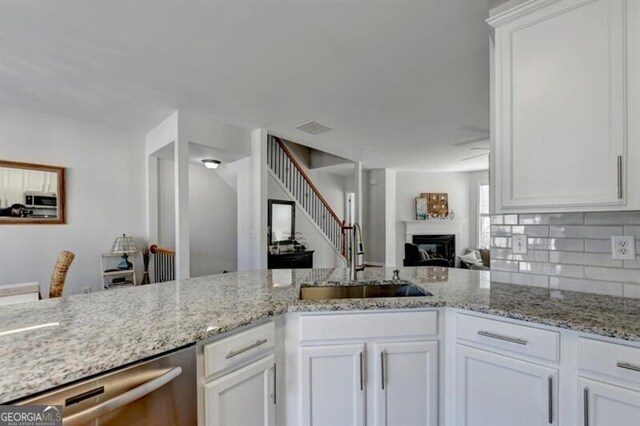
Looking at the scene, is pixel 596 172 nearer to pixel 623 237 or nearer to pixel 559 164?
pixel 559 164

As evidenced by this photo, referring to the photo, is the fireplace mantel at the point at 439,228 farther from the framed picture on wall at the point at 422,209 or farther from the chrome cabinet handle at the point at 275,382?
the chrome cabinet handle at the point at 275,382

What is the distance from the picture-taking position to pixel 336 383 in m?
1.42

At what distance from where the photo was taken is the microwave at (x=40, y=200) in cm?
359

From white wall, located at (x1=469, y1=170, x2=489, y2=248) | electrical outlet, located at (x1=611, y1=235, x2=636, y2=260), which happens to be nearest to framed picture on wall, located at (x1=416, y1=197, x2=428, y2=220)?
white wall, located at (x1=469, y1=170, x2=489, y2=248)

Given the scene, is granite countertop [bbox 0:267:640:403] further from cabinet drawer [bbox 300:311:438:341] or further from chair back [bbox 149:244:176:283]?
chair back [bbox 149:244:176:283]

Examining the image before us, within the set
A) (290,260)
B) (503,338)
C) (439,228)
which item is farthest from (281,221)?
(503,338)

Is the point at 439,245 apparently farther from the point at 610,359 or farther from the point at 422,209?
the point at 610,359

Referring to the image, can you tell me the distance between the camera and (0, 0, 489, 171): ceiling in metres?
1.97

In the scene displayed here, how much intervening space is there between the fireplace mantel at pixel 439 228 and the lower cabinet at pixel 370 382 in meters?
6.83

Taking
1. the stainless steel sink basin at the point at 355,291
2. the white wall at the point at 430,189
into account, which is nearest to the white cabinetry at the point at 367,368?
the stainless steel sink basin at the point at 355,291

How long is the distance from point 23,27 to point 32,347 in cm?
236

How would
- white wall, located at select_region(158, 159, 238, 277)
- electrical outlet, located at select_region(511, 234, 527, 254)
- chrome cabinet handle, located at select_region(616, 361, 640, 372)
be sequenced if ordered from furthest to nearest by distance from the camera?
1. white wall, located at select_region(158, 159, 238, 277)
2. electrical outlet, located at select_region(511, 234, 527, 254)
3. chrome cabinet handle, located at select_region(616, 361, 640, 372)

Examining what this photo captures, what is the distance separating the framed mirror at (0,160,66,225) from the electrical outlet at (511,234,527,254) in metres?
4.81

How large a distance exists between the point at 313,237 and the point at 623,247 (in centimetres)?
512
